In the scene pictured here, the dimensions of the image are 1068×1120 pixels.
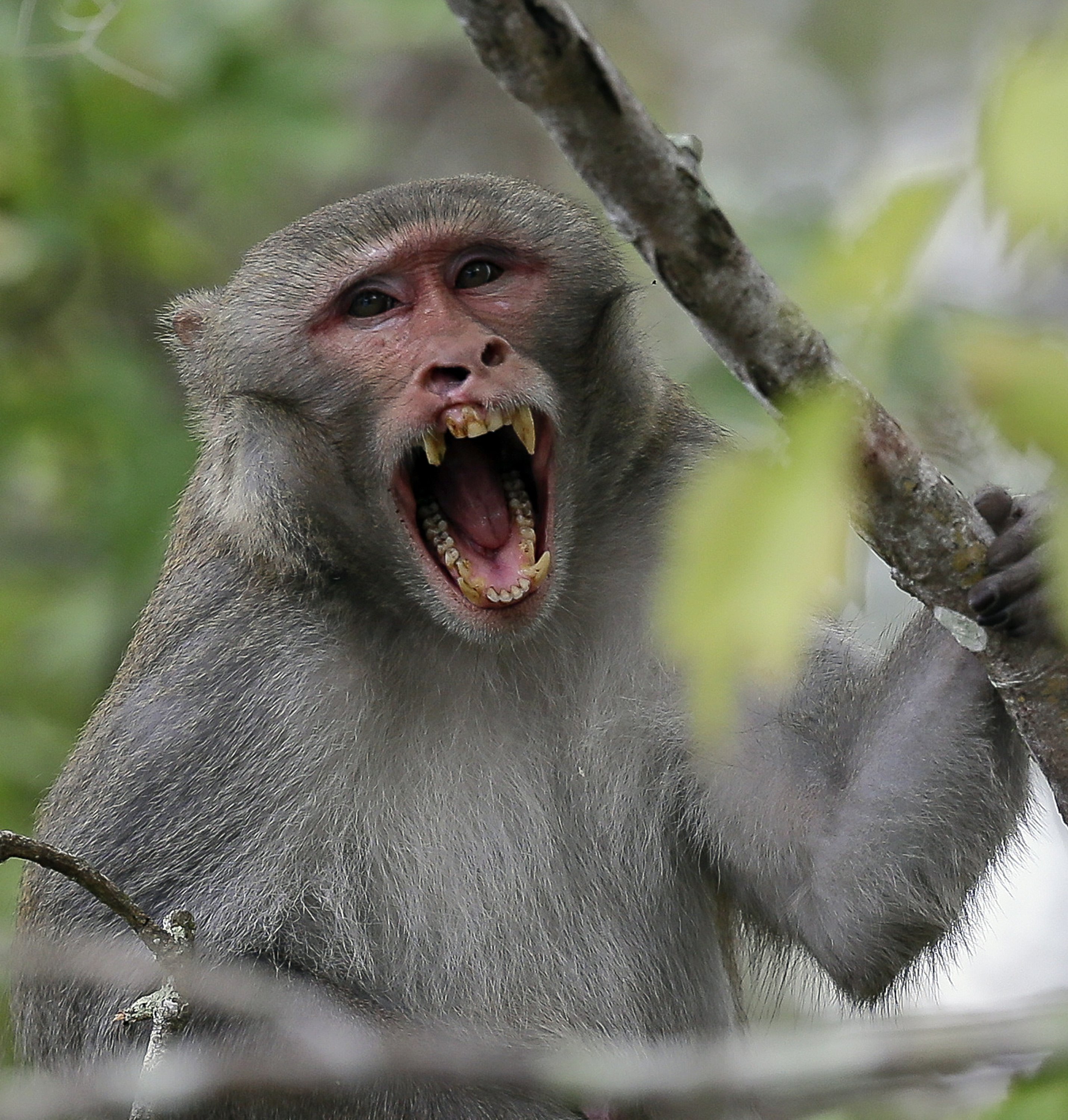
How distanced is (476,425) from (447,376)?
0.20 meters

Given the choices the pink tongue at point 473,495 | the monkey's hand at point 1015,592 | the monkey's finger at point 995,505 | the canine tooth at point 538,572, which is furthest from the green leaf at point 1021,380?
the pink tongue at point 473,495

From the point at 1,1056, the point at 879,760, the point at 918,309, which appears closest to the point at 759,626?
the point at 918,309

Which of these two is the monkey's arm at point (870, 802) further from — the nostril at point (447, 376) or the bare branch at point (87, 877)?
the bare branch at point (87, 877)

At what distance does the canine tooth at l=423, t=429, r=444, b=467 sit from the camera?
4.75 meters

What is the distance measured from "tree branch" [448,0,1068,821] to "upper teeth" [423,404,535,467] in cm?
182

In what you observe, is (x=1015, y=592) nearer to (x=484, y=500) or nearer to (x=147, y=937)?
(x=147, y=937)

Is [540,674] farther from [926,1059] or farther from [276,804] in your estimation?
[926,1059]

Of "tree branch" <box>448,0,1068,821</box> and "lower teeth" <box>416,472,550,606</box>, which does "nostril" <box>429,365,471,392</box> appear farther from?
"tree branch" <box>448,0,1068,821</box>

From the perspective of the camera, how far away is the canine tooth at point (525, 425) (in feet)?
15.6

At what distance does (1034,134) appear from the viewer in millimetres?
1373

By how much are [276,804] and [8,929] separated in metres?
1.14

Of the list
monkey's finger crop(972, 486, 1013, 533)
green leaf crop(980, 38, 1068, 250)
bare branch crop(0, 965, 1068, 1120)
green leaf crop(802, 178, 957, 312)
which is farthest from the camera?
monkey's finger crop(972, 486, 1013, 533)

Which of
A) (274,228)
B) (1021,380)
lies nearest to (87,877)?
(1021,380)

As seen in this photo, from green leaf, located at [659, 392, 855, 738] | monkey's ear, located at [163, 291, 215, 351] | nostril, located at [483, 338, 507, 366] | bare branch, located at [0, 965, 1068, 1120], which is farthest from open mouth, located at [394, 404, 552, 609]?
green leaf, located at [659, 392, 855, 738]
